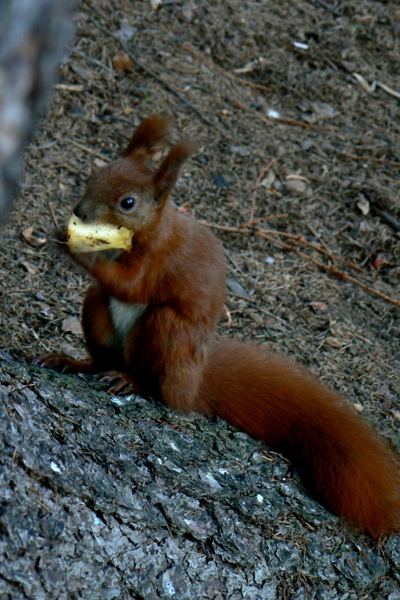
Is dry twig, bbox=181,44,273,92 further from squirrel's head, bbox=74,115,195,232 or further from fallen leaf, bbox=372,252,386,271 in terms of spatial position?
squirrel's head, bbox=74,115,195,232

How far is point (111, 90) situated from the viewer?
15.4ft

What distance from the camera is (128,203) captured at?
2637 mm

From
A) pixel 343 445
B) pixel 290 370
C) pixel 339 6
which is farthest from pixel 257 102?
pixel 343 445

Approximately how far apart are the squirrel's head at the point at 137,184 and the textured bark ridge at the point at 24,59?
1.59m

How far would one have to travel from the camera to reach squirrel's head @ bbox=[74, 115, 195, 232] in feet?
8.47

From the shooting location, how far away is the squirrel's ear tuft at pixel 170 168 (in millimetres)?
2531

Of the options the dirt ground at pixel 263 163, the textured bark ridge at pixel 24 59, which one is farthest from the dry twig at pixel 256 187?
the textured bark ridge at pixel 24 59

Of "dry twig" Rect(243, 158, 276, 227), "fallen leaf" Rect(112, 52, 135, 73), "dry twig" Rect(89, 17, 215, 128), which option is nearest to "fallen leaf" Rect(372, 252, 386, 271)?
"dry twig" Rect(243, 158, 276, 227)

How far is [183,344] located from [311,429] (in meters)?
0.55

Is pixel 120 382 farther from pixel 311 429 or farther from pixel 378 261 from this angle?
pixel 378 261

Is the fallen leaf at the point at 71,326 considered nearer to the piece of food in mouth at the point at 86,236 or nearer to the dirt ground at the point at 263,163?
the dirt ground at the point at 263,163

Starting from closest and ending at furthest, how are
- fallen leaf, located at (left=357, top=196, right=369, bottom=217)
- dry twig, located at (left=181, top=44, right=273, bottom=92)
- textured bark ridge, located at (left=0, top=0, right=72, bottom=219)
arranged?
textured bark ridge, located at (left=0, top=0, right=72, bottom=219)
fallen leaf, located at (left=357, top=196, right=369, bottom=217)
dry twig, located at (left=181, top=44, right=273, bottom=92)

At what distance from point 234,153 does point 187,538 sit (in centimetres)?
317

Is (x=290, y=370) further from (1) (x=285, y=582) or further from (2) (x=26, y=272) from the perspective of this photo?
(2) (x=26, y=272)
